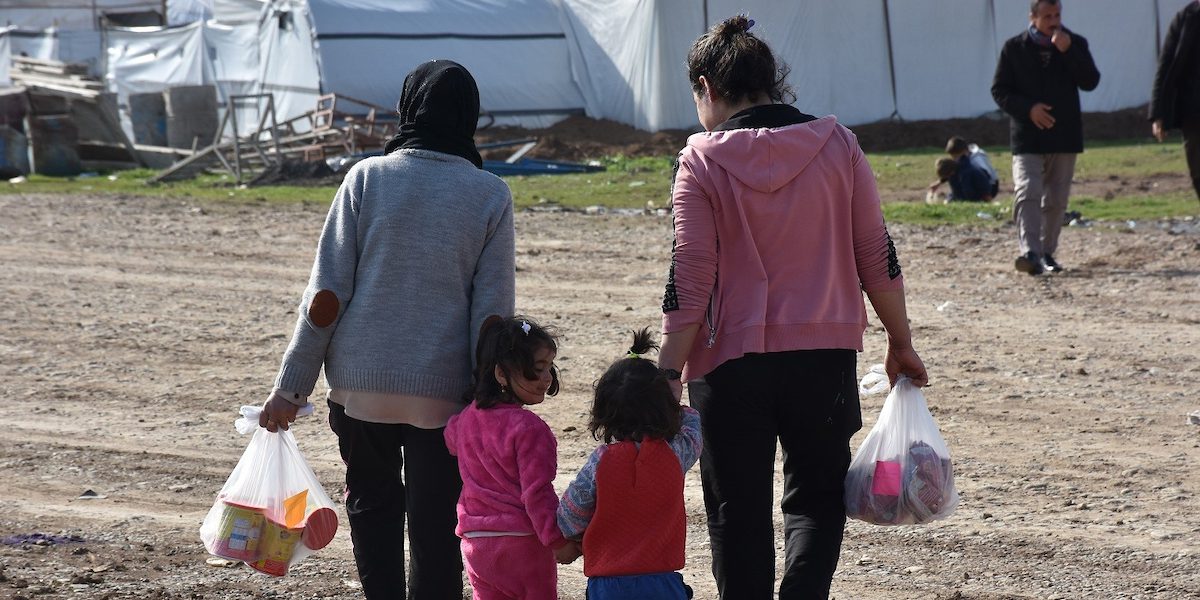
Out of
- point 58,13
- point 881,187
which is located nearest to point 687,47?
point 881,187

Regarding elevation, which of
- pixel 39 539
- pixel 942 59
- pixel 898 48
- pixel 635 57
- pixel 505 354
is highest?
pixel 635 57

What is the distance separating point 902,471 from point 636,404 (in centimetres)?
85

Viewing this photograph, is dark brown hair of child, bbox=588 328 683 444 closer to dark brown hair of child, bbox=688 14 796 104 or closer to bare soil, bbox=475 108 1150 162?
dark brown hair of child, bbox=688 14 796 104

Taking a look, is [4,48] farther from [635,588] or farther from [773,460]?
[635,588]

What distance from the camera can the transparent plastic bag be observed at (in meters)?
3.71

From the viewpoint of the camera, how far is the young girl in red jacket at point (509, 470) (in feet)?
10.3

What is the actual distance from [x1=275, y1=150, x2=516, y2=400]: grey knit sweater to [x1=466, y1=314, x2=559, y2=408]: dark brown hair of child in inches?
4.0

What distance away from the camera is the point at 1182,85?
8922 mm

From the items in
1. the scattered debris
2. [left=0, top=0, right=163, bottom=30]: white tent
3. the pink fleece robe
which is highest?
[left=0, top=0, right=163, bottom=30]: white tent

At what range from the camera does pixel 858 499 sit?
Result: 135 inches

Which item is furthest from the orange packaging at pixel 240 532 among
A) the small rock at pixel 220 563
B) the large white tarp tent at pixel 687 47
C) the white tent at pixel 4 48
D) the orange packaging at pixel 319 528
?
the white tent at pixel 4 48

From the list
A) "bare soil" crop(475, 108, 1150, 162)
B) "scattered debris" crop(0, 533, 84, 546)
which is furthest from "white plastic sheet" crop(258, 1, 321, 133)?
"scattered debris" crop(0, 533, 84, 546)

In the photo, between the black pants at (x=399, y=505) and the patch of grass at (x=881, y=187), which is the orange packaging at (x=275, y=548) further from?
the patch of grass at (x=881, y=187)

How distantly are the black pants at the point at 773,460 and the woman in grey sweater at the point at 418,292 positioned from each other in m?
0.61
